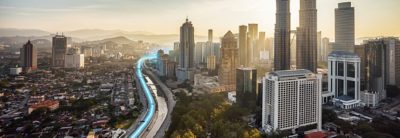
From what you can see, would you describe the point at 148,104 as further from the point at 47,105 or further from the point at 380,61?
the point at 380,61

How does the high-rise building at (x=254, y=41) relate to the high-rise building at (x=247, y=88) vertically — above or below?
above

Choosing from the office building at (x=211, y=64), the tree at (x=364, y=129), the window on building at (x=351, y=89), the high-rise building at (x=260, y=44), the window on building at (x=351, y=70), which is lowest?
the tree at (x=364, y=129)

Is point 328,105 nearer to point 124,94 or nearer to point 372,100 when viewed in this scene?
point 372,100

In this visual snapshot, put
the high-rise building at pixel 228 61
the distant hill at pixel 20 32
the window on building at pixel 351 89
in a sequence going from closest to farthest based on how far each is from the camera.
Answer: the distant hill at pixel 20 32, the window on building at pixel 351 89, the high-rise building at pixel 228 61

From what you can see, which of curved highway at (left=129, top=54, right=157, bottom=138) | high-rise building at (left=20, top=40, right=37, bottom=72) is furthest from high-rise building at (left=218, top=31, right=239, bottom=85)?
high-rise building at (left=20, top=40, right=37, bottom=72)

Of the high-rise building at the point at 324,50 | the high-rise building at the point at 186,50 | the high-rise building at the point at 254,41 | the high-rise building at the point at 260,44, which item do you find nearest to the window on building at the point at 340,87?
the high-rise building at the point at 186,50

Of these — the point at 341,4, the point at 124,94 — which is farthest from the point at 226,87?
the point at 341,4

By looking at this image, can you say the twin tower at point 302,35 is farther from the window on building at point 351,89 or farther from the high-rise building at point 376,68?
the high-rise building at point 376,68
